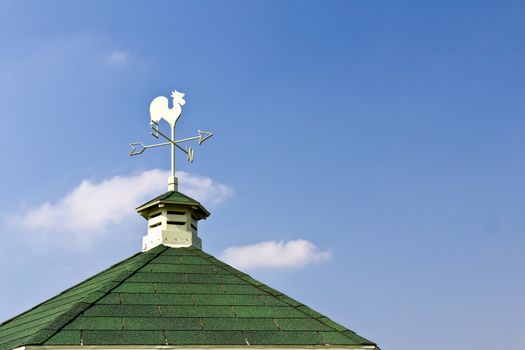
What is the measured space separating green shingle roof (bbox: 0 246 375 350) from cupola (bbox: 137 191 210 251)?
1104mm

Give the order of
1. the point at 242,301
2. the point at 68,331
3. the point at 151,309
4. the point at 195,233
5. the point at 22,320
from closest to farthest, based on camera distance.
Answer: the point at 68,331 → the point at 151,309 → the point at 242,301 → the point at 22,320 → the point at 195,233

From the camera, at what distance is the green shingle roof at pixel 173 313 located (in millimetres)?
15469

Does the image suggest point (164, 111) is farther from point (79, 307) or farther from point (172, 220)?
point (79, 307)

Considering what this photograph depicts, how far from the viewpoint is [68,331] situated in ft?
50.1

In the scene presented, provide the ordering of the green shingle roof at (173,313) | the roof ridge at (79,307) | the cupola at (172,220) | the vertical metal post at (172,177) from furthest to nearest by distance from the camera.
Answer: the vertical metal post at (172,177)
the cupola at (172,220)
the green shingle roof at (173,313)
the roof ridge at (79,307)

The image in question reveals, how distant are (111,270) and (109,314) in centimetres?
420

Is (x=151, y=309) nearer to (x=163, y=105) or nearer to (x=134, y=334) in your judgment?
(x=134, y=334)

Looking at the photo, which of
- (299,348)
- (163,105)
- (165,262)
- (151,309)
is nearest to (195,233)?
(165,262)

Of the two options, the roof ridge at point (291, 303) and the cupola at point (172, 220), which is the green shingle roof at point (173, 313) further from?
the cupola at point (172, 220)

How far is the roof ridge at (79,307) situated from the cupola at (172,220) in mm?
1272

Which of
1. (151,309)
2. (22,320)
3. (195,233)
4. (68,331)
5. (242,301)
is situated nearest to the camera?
(68,331)

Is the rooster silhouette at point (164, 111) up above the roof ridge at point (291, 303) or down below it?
above

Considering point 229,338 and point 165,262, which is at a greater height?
point 165,262

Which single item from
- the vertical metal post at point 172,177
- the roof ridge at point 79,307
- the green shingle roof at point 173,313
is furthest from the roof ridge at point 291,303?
the vertical metal post at point 172,177
